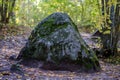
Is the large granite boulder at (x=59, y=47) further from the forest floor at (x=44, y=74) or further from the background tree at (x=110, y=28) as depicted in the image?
the background tree at (x=110, y=28)

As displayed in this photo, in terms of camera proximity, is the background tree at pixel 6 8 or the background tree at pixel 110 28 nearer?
the background tree at pixel 110 28

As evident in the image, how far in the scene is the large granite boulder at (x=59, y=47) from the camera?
7.14 metres

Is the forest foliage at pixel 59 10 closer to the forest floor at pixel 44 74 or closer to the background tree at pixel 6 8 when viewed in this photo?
the background tree at pixel 6 8

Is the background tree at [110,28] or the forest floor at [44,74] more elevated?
the background tree at [110,28]

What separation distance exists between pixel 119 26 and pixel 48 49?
4.11 meters

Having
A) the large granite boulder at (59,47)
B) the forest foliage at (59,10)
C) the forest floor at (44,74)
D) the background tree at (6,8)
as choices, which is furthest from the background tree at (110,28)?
the forest foliage at (59,10)

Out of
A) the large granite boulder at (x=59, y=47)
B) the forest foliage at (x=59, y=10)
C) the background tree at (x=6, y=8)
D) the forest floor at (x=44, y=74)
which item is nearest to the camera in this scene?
the forest floor at (x=44, y=74)

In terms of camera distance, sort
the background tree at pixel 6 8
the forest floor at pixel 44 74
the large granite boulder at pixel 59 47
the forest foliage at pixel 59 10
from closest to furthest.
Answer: the forest floor at pixel 44 74, the large granite boulder at pixel 59 47, the background tree at pixel 6 8, the forest foliage at pixel 59 10

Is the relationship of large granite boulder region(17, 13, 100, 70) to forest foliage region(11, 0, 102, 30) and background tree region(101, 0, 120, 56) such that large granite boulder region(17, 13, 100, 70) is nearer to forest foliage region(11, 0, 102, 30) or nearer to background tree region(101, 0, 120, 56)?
background tree region(101, 0, 120, 56)

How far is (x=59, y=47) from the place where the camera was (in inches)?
284

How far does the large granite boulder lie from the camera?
23.4ft

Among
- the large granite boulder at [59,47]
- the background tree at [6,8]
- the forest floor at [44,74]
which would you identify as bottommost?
the forest floor at [44,74]

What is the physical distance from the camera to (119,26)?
32.8ft

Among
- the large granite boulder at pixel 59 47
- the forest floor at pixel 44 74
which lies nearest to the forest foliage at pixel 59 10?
the large granite boulder at pixel 59 47
